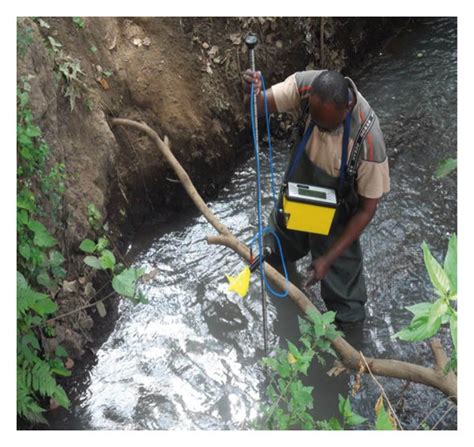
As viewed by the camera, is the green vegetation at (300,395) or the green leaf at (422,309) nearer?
the green leaf at (422,309)

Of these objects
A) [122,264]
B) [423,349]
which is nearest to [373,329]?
[423,349]

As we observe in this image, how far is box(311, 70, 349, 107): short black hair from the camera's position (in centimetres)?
302

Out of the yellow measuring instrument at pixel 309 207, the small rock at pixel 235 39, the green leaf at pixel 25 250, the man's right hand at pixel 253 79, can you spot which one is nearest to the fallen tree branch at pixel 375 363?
the yellow measuring instrument at pixel 309 207

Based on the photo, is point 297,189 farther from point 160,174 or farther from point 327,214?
point 160,174

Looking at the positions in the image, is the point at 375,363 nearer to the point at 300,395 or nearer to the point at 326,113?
the point at 300,395

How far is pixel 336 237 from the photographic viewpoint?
383 cm

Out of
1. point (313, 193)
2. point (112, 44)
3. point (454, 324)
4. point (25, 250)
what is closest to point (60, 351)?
point (25, 250)

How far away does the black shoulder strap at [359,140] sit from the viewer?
3.25m

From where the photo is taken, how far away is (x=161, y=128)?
4930 mm

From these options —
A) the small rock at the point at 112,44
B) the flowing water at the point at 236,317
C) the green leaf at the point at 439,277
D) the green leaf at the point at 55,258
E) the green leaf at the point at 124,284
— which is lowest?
the flowing water at the point at 236,317

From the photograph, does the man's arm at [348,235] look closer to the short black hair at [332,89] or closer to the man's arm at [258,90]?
the short black hair at [332,89]

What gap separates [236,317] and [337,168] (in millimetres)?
1571

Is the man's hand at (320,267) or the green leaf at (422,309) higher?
the green leaf at (422,309)

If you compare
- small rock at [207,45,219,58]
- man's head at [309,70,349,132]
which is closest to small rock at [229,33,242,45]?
small rock at [207,45,219,58]
